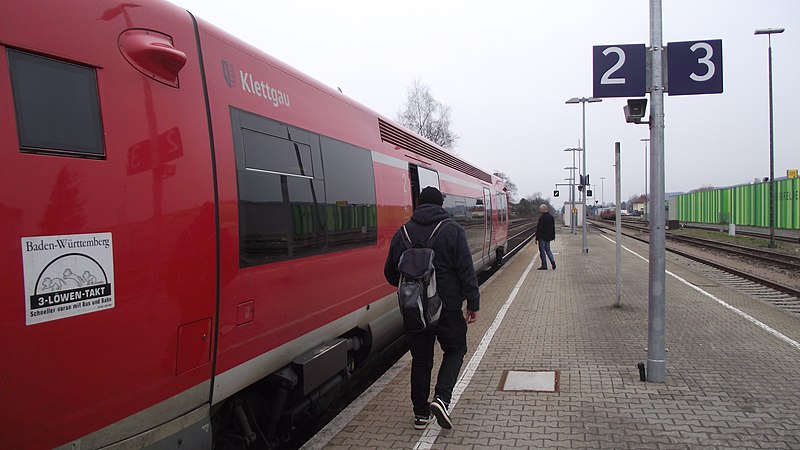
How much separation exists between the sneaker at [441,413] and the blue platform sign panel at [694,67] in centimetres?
367

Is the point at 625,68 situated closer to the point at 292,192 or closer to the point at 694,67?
the point at 694,67

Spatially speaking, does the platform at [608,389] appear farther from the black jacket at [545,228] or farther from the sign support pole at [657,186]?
the black jacket at [545,228]

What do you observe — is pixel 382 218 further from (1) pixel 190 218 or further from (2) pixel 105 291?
(2) pixel 105 291

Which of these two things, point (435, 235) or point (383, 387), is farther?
point (383, 387)

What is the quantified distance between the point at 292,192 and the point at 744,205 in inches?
1910

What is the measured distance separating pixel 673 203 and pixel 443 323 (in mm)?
71058

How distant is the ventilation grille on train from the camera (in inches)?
258

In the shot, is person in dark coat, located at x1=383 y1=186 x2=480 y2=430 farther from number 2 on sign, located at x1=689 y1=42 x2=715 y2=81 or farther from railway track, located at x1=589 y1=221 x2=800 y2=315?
railway track, located at x1=589 y1=221 x2=800 y2=315

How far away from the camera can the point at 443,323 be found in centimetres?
401

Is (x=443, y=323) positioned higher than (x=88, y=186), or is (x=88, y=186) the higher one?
(x=88, y=186)

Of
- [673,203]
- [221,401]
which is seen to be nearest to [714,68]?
[221,401]

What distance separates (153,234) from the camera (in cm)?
245

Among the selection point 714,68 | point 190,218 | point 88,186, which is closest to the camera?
point 88,186

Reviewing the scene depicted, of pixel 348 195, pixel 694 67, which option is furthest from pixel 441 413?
pixel 694 67
